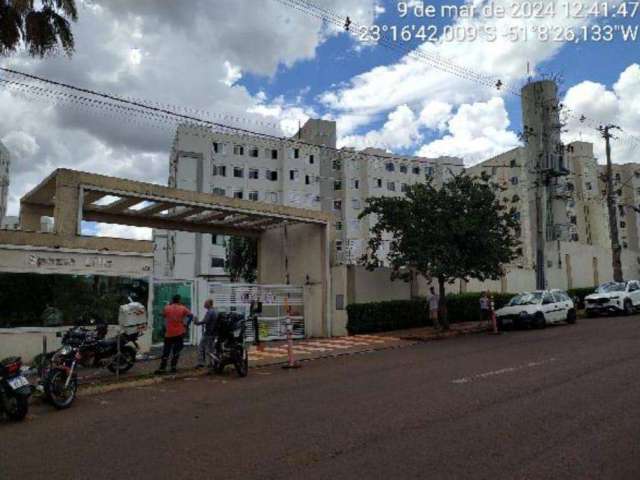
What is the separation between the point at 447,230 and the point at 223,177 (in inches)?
1593

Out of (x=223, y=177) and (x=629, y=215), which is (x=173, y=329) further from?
(x=629, y=215)

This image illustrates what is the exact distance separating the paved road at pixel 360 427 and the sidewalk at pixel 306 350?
1.60 meters

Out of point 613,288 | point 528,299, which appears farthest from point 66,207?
point 613,288

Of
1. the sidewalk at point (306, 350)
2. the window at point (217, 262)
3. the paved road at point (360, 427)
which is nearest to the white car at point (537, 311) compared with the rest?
the sidewalk at point (306, 350)

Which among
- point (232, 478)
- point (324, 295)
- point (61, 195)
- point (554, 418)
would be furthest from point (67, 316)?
point (554, 418)

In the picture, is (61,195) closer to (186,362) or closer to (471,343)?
(186,362)

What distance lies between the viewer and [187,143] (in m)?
55.9

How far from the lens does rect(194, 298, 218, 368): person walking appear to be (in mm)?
12414

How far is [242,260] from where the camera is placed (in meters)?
37.3

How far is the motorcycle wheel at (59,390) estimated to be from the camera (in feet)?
29.6

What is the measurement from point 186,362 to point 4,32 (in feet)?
30.4

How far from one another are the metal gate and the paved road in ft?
26.8

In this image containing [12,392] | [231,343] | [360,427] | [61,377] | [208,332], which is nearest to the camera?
[360,427]

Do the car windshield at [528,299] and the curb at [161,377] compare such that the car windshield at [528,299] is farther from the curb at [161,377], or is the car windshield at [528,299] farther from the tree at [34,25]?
the tree at [34,25]
